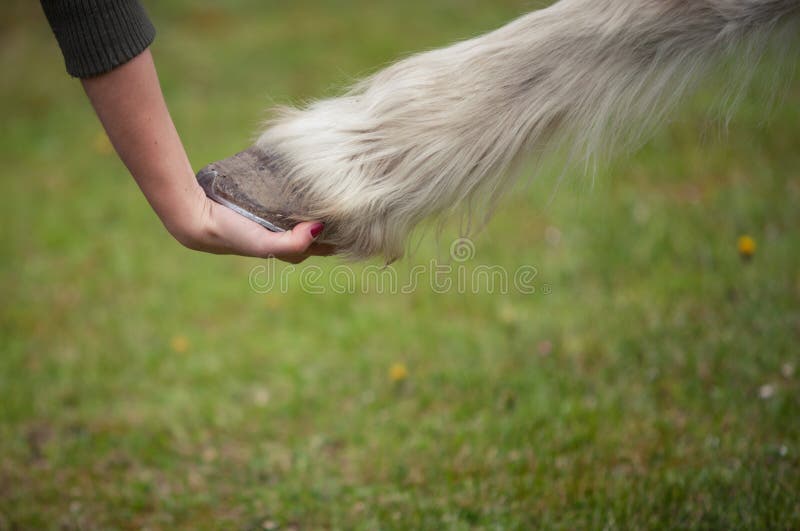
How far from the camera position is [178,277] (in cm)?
435

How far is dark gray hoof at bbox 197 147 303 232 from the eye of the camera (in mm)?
1657

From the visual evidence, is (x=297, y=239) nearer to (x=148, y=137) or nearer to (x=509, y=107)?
(x=148, y=137)

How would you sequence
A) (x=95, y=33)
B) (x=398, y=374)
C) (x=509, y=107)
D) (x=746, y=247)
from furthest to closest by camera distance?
1. (x=746, y=247)
2. (x=398, y=374)
3. (x=509, y=107)
4. (x=95, y=33)

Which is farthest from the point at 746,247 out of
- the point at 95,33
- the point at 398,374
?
the point at 95,33

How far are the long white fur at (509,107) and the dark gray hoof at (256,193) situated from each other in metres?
0.04

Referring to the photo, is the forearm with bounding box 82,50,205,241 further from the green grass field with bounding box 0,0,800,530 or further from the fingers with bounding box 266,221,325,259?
the green grass field with bounding box 0,0,800,530

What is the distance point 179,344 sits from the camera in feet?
12.0

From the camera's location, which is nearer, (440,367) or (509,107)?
(509,107)

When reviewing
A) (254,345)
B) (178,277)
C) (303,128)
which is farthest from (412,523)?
(178,277)

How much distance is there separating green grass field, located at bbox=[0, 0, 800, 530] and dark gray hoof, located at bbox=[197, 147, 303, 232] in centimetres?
37

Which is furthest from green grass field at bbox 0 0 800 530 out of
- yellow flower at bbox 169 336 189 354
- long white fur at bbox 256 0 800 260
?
long white fur at bbox 256 0 800 260

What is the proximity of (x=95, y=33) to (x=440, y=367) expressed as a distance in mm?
2184

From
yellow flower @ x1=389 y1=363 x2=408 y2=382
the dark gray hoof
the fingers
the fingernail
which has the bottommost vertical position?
yellow flower @ x1=389 y1=363 x2=408 y2=382

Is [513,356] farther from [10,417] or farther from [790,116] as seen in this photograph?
[790,116]
